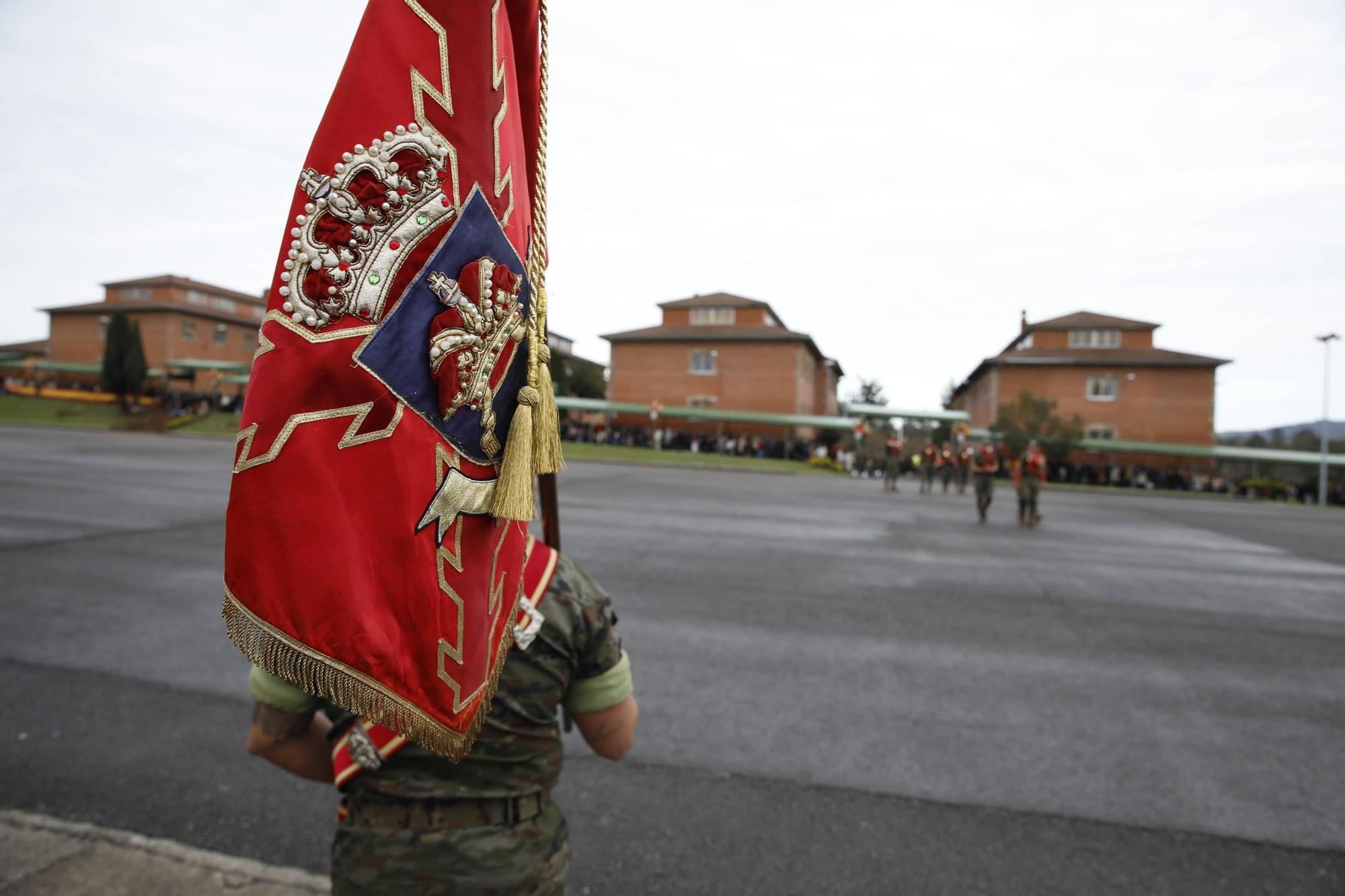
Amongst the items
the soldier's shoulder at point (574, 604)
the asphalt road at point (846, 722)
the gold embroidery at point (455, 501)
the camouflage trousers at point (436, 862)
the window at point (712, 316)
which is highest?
the window at point (712, 316)

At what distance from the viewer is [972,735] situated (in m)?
4.71

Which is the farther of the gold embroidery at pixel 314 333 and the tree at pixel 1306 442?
the tree at pixel 1306 442

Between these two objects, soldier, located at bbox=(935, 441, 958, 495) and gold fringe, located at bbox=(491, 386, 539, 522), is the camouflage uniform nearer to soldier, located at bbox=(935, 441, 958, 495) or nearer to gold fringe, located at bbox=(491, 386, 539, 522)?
gold fringe, located at bbox=(491, 386, 539, 522)

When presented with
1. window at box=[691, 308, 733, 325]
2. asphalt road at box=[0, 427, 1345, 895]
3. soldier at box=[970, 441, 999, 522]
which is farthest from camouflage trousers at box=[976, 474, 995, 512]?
window at box=[691, 308, 733, 325]

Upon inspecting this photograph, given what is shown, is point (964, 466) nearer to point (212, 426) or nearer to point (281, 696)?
point (281, 696)

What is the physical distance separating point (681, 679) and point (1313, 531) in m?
19.3

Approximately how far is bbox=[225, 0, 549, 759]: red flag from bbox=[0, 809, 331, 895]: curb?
2.46 metres

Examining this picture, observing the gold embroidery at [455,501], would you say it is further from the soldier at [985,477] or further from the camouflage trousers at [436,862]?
the soldier at [985,477]

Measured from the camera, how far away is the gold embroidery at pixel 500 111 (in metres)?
1.06

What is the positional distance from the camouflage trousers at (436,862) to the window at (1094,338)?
178 feet

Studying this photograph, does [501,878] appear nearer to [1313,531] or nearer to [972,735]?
[972,735]

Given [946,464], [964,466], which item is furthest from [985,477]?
[964,466]

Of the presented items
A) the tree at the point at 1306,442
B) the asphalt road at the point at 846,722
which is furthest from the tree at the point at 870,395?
the asphalt road at the point at 846,722

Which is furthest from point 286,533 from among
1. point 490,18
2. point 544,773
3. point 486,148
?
point 544,773
